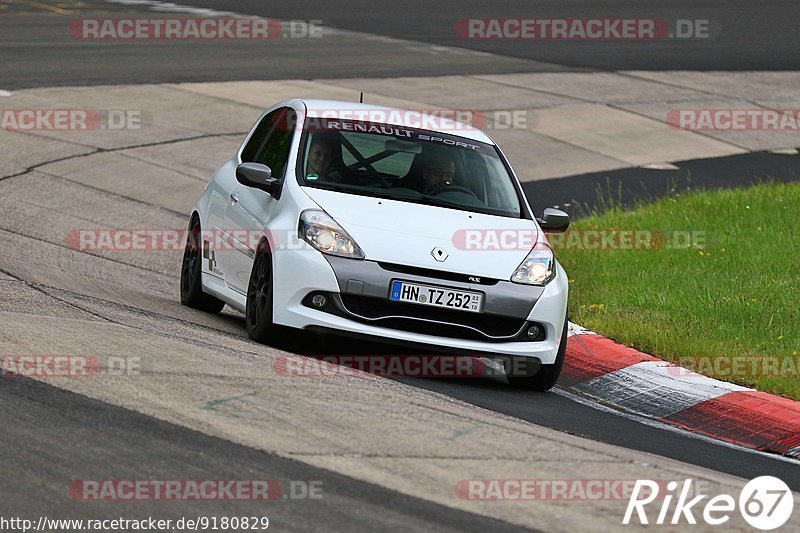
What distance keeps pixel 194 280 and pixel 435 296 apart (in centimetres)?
280

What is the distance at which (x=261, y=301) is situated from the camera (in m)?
9.09

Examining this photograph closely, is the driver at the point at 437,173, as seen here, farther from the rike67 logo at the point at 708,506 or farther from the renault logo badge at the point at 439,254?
the rike67 logo at the point at 708,506

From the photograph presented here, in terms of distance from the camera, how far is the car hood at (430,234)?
8.68 metres

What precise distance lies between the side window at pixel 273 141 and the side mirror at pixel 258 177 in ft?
0.62

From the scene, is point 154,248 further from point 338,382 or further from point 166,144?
point 338,382

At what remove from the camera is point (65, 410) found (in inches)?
262

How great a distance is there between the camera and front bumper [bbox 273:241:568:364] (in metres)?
8.59

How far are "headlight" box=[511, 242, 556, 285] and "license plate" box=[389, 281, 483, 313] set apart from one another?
34cm

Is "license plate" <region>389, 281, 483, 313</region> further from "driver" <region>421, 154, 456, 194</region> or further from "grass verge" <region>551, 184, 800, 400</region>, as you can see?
"grass verge" <region>551, 184, 800, 400</region>

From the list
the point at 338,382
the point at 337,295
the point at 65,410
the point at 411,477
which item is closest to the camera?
the point at 411,477

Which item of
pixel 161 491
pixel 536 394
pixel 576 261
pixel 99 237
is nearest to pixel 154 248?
pixel 99 237

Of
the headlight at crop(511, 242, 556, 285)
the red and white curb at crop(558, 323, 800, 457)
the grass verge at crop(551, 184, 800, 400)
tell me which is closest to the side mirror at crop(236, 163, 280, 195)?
the headlight at crop(511, 242, 556, 285)

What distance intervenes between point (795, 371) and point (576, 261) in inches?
157

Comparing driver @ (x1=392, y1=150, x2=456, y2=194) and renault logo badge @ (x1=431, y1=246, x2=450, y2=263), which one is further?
driver @ (x1=392, y1=150, x2=456, y2=194)
